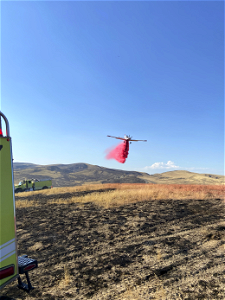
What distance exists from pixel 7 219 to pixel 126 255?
4314mm

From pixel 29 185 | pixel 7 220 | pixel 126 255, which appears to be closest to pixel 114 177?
pixel 29 185

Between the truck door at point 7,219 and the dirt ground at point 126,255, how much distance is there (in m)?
0.82

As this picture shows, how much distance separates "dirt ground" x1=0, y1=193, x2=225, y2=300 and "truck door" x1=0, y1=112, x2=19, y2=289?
818mm

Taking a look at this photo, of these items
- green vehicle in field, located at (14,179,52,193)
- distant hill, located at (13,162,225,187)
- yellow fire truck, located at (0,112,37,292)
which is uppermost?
yellow fire truck, located at (0,112,37,292)

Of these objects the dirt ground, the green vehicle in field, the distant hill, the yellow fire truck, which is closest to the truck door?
the yellow fire truck

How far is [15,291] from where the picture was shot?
4.51 meters

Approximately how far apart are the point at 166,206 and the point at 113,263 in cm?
771

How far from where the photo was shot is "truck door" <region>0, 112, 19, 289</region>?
3.14m

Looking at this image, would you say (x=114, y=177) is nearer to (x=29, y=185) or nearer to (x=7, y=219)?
(x=29, y=185)

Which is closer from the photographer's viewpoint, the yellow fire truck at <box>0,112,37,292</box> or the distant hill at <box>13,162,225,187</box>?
the yellow fire truck at <box>0,112,37,292</box>

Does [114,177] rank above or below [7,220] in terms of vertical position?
below

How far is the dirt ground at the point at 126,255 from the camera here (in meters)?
4.30

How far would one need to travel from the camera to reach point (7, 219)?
3.25 meters

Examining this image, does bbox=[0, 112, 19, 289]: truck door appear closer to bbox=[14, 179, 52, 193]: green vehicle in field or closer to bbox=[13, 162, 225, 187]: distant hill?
bbox=[14, 179, 52, 193]: green vehicle in field
